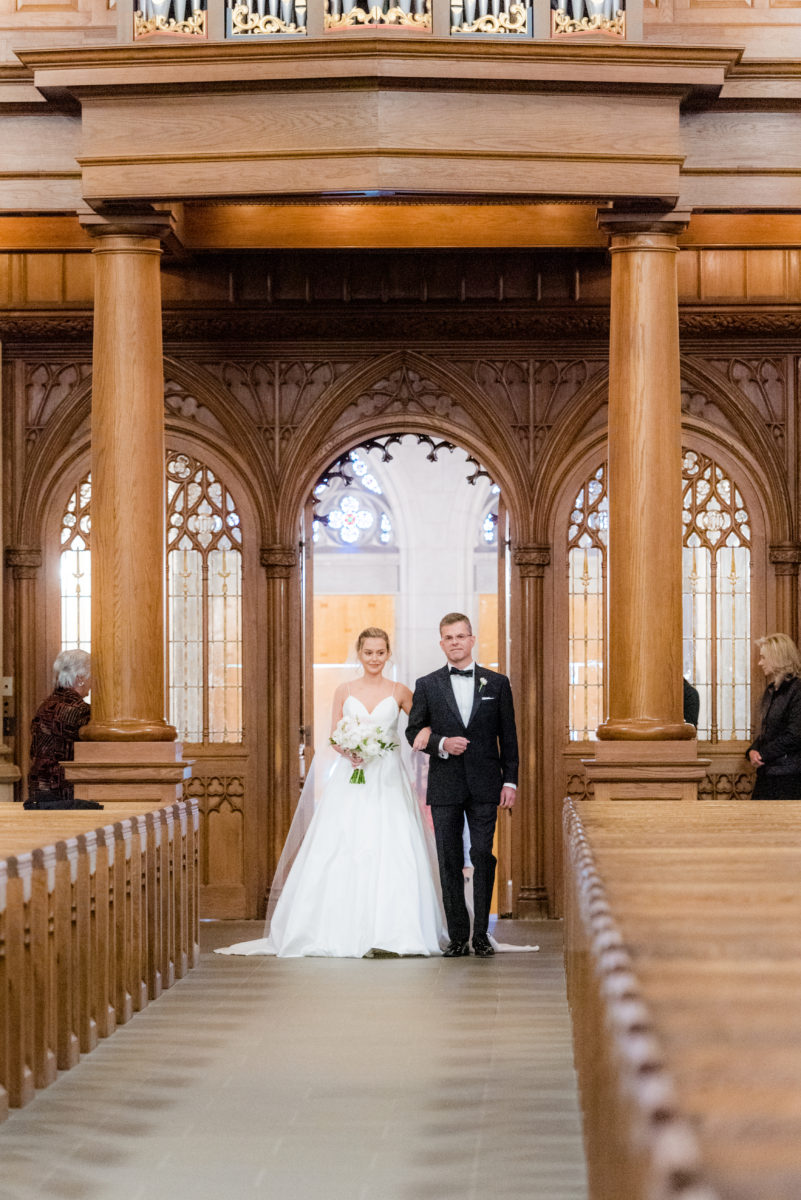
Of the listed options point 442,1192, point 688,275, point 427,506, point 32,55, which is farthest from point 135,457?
point 427,506

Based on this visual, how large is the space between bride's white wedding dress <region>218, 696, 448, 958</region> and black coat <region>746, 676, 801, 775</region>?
216cm

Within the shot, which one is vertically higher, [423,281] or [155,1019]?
[423,281]

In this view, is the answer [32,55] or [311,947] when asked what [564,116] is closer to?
[32,55]

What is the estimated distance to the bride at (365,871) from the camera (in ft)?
29.7

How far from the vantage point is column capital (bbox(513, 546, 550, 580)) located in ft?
36.8

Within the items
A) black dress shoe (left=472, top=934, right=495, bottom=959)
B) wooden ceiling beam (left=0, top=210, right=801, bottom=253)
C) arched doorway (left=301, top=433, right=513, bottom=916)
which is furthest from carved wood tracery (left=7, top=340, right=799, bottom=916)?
arched doorway (left=301, top=433, right=513, bottom=916)

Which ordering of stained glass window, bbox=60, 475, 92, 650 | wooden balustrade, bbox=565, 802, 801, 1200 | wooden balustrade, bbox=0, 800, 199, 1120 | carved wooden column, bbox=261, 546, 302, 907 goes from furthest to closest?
stained glass window, bbox=60, 475, 92, 650 → carved wooden column, bbox=261, 546, 302, 907 → wooden balustrade, bbox=0, 800, 199, 1120 → wooden balustrade, bbox=565, 802, 801, 1200

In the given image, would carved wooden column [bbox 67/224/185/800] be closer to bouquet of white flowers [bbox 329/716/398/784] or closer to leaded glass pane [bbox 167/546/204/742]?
bouquet of white flowers [bbox 329/716/398/784]

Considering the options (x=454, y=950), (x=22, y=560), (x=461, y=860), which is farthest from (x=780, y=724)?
(x=22, y=560)

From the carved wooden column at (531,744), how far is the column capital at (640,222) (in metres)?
2.94

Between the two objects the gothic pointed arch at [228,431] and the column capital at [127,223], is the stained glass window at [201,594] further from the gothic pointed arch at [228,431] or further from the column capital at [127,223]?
the column capital at [127,223]

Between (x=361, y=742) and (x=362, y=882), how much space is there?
2.60 feet

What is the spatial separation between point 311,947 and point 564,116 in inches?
179

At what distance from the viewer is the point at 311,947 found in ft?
29.7
